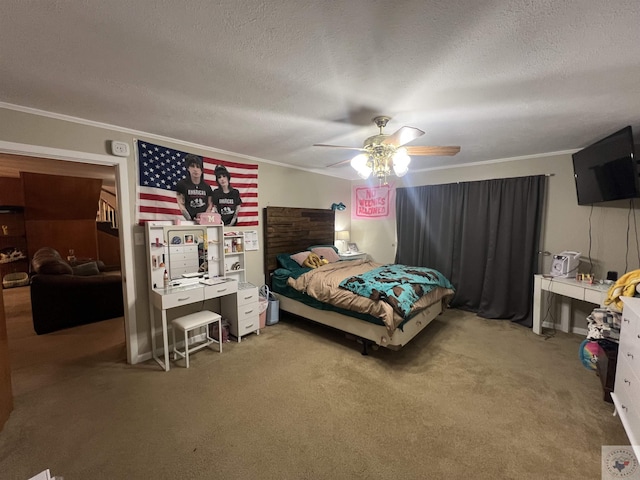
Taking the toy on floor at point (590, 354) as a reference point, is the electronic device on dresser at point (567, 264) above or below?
above

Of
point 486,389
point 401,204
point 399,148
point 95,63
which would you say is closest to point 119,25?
point 95,63

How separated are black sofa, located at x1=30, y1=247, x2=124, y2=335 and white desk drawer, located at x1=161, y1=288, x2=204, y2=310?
2020 millimetres

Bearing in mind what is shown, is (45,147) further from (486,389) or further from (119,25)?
(486,389)

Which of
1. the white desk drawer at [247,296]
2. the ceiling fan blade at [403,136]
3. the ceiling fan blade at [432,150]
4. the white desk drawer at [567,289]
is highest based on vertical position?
the ceiling fan blade at [403,136]

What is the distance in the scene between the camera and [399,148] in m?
2.28

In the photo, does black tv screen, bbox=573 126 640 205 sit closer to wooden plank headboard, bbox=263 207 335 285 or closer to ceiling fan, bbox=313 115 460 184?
ceiling fan, bbox=313 115 460 184

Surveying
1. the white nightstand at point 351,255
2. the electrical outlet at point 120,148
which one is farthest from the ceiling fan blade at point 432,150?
the electrical outlet at point 120,148

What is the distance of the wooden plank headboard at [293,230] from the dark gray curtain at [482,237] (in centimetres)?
150

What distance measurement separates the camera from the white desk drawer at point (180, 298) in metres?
2.58

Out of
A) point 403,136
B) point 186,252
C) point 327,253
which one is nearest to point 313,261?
point 327,253


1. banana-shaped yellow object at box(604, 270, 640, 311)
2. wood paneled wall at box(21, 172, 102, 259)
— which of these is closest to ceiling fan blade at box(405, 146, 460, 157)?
banana-shaped yellow object at box(604, 270, 640, 311)

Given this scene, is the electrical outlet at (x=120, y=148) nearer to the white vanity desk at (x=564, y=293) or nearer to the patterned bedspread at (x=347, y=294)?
the patterned bedspread at (x=347, y=294)

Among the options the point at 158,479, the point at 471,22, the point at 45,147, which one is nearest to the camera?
the point at 471,22

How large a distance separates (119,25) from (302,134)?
A: 1.75m
